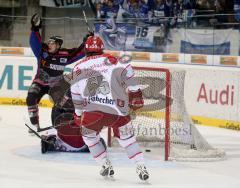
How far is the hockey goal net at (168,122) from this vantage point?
696 centimetres

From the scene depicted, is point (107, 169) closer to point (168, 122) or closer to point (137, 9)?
point (168, 122)

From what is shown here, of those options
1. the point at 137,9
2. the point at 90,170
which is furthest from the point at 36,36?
the point at 137,9

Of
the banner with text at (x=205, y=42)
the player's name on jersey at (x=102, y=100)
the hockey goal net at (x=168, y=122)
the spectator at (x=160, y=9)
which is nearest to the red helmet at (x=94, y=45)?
the player's name on jersey at (x=102, y=100)

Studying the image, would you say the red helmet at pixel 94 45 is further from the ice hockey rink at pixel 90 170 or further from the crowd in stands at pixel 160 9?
the crowd in stands at pixel 160 9

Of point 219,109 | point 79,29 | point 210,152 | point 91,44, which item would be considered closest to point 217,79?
point 219,109

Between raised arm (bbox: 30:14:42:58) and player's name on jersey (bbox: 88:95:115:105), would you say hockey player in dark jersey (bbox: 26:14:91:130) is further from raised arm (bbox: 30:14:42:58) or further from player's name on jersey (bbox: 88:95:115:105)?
player's name on jersey (bbox: 88:95:115:105)

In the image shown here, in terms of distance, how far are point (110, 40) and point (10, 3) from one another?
11.4 ft

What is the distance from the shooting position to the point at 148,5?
12.9 meters

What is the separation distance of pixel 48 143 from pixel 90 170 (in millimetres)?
935

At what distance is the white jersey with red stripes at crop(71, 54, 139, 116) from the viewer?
221 inches

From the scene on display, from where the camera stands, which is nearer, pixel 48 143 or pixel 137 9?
pixel 48 143

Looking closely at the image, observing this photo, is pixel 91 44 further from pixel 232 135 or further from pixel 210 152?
pixel 232 135

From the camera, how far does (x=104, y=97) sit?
18.5 ft

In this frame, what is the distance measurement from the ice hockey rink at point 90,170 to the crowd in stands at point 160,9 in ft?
12.4
